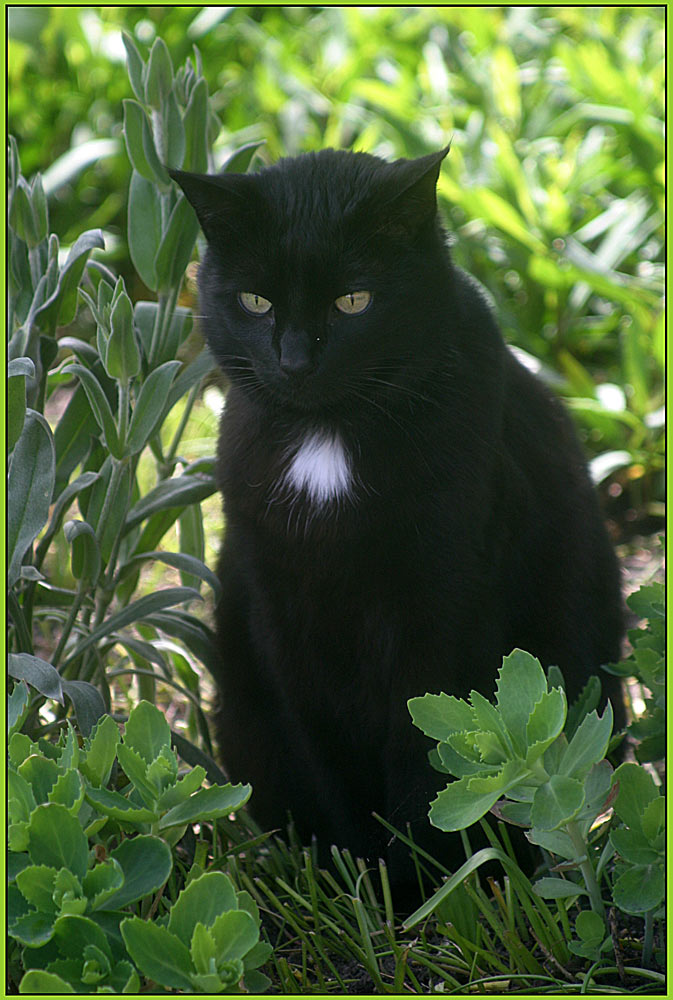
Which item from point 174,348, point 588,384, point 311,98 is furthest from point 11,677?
point 311,98

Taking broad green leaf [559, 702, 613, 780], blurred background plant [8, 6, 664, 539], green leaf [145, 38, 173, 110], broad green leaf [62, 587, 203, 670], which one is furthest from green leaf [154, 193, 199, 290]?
blurred background plant [8, 6, 664, 539]

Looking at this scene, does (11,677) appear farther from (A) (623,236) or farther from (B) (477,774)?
(A) (623,236)

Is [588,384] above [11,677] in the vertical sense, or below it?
above

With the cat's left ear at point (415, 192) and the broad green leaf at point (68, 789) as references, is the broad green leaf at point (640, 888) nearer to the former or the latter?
the broad green leaf at point (68, 789)

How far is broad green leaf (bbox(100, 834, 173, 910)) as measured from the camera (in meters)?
0.75

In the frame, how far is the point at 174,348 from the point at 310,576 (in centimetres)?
34

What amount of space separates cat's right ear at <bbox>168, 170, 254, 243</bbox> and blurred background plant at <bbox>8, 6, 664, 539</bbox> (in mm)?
957

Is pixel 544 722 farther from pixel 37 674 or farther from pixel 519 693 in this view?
pixel 37 674

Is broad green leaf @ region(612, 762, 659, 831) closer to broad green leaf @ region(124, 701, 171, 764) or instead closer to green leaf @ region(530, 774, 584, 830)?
green leaf @ region(530, 774, 584, 830)

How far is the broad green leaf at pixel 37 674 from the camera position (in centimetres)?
94

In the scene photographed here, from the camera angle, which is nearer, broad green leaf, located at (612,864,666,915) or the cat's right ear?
broad green leaf, located at (612,864,666,915)

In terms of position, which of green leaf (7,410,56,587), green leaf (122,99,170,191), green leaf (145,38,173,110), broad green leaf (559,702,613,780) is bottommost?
broad green leaf (559,702,613,780)

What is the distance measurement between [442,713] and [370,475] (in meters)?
0.32

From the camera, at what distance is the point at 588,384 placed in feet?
6.80
